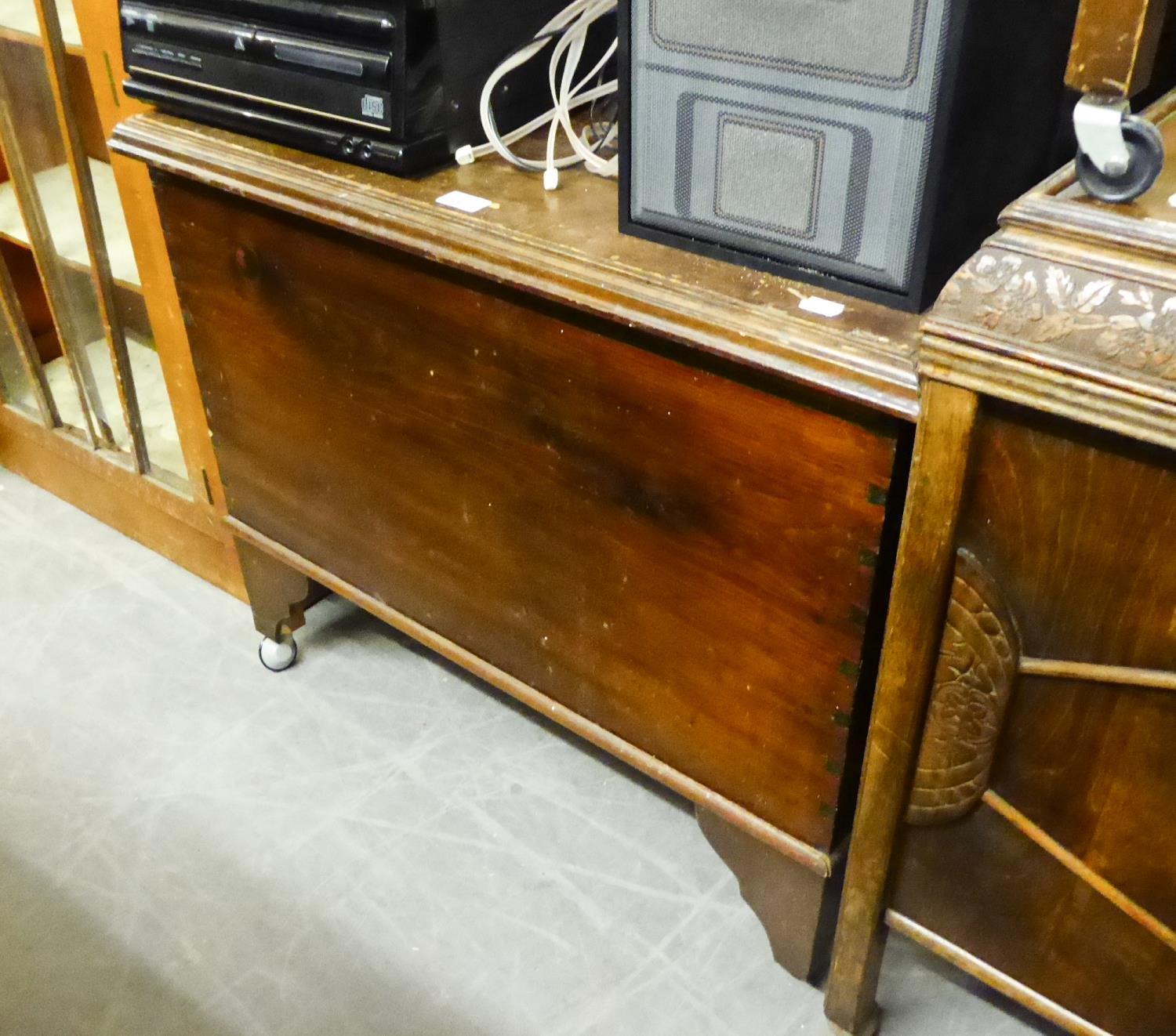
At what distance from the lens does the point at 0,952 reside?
4.00 feet

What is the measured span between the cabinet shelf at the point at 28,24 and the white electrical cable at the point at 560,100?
638mm

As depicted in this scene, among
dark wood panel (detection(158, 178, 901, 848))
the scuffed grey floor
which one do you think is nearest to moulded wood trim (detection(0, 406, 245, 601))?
the scuffed grey floor

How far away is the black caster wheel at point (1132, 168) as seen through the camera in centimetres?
61

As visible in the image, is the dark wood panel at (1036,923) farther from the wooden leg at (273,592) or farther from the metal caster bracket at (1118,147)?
the wooden leg at (273,592)

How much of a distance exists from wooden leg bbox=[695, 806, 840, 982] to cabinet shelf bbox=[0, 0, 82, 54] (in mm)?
1176

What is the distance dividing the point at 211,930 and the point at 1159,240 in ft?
3.71

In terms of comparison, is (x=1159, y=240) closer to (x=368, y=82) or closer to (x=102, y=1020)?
(x=368, y=82)

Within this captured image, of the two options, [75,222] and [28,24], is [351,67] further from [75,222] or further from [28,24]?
[75,222]

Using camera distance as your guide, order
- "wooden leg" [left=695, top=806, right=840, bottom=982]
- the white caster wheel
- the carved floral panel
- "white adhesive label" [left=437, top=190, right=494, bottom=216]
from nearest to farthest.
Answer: the carved floral panel, "white adhesive label" [left=437, top=190, right=494, bottom=216], "wooden leg" [left=695, top=806, right=840, bottom=982], the white caster wheel

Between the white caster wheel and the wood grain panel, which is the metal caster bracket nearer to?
the wood grain panel

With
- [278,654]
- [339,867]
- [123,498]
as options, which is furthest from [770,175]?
[123,498]

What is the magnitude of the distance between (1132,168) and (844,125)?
0.18 meters

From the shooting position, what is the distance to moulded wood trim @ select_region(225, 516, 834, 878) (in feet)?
3.29

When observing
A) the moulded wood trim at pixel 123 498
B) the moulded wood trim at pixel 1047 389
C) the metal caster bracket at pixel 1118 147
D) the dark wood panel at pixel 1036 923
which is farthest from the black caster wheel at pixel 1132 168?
the moulded wood trim at pixel 123 498
